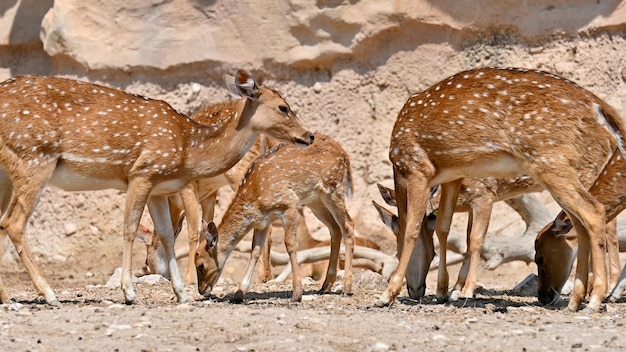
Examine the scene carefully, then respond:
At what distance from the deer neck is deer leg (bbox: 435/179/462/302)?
1.70 metres

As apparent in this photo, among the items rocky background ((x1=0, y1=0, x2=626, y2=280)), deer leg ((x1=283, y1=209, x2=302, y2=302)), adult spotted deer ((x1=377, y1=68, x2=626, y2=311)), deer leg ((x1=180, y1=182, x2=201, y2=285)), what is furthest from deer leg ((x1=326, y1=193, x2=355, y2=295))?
rocky background ((x1=0, y1=0, x2=626, y2=280))

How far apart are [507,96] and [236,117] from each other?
7.34 feet

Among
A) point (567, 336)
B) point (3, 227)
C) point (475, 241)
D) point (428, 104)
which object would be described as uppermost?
point (428, 104)

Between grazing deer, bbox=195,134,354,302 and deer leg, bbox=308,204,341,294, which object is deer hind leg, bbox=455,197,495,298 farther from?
deer leg, bbox=308,204,341,294

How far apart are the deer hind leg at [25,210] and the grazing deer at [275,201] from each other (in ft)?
5.18

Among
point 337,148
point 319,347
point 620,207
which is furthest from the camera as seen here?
point 337,148

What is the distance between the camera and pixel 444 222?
9906 millimetres

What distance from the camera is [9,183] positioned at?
9.65 m

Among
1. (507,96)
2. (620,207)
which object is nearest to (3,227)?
(507,96)

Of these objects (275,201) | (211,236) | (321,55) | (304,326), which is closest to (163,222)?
(211,236)

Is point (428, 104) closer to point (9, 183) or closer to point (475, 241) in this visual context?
point (475, 241)

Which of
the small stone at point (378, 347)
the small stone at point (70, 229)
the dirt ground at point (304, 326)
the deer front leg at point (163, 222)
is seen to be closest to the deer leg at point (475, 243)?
the dirt ground at point (304, 326)

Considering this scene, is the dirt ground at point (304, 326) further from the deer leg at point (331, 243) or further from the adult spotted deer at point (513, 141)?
the deer leg at point (331, 243)

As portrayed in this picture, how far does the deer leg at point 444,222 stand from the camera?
970cm
